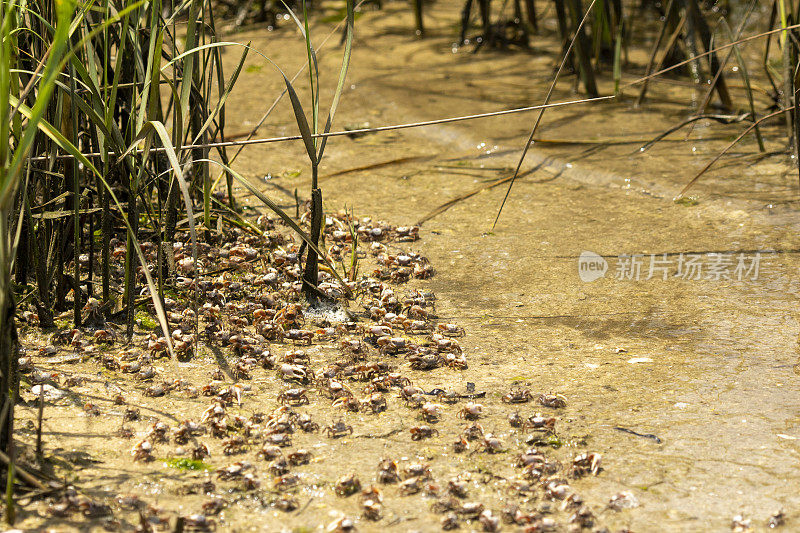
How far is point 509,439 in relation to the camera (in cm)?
171

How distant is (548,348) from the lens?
2.09m

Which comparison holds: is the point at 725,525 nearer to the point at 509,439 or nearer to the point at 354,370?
the point at 509,439

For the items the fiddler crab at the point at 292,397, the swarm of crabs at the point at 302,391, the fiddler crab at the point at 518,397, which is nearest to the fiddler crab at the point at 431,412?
the swarm of crabs at the point at 302,391

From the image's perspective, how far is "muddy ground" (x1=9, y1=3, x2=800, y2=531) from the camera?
1527mm

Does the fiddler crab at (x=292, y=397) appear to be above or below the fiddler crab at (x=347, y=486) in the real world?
above

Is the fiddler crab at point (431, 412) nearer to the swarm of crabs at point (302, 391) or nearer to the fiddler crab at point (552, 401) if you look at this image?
the swarm of crabs at point (302, 391)

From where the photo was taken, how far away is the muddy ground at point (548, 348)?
5.01 ft

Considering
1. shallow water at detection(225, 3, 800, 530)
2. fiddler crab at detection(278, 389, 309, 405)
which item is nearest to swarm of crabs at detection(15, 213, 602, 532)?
fiddler crab at detection(278, 389, 309, 405)

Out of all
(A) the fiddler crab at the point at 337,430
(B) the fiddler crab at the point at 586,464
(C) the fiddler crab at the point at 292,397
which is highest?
(C) the fiddler crab at the point at 292,397

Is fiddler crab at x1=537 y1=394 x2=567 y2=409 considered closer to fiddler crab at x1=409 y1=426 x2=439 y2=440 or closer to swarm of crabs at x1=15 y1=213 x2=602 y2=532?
swarm of crabs at x1=15 y1=213 x2=602 y2=532

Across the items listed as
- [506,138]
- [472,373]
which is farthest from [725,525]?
[506,138]

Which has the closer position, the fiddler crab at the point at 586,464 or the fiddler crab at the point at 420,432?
the fiddler crab at the point at 586,464

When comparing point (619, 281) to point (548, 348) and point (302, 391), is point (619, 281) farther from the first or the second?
point (302, 391)

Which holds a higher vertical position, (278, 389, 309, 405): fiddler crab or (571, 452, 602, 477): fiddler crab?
(278, 389, 309, 405): fiddler crab
